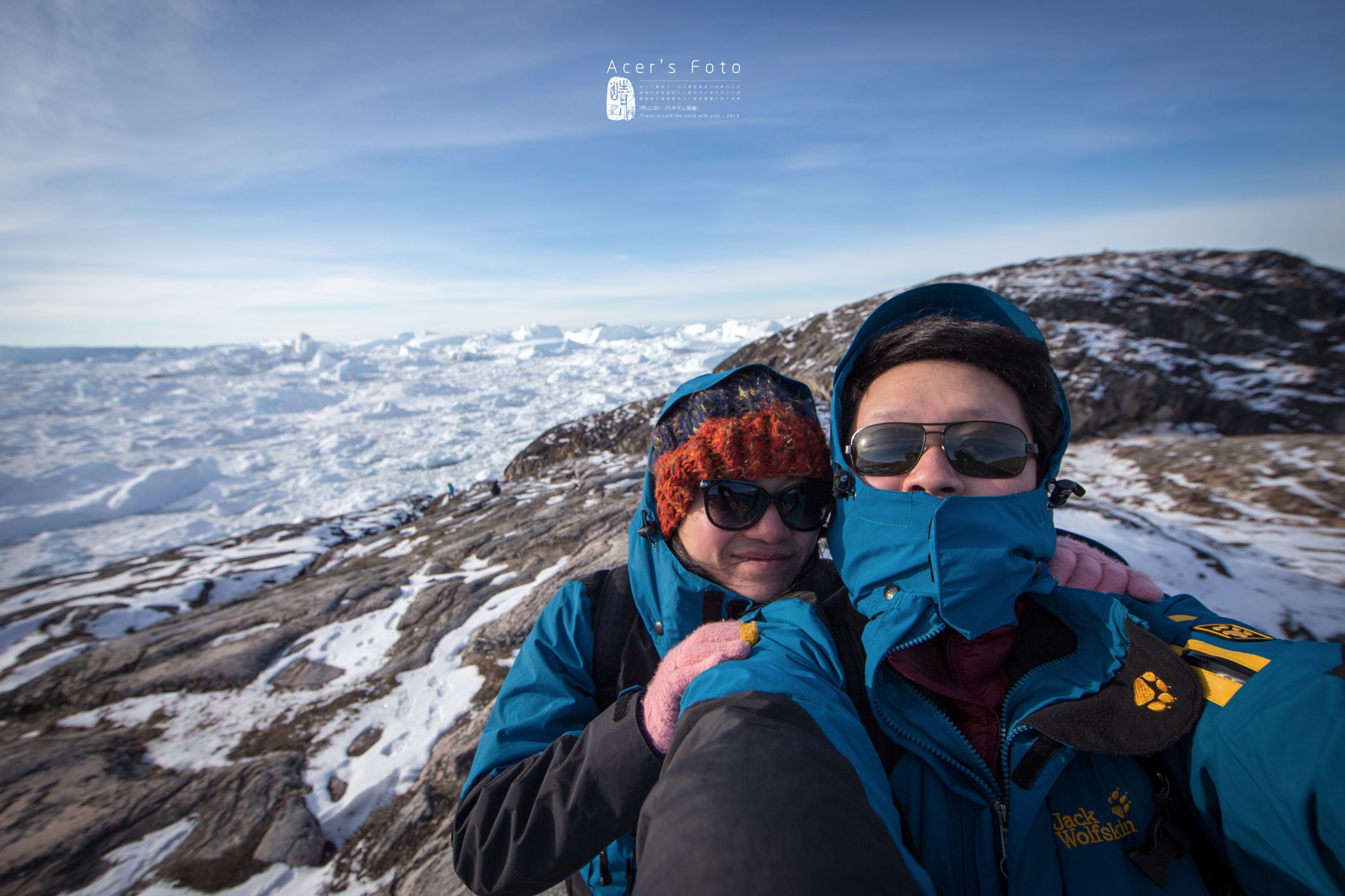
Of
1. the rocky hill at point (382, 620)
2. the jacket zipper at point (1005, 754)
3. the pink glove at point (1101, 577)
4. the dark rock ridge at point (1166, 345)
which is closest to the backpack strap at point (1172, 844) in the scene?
the jacket zipper at point (1005, 754)

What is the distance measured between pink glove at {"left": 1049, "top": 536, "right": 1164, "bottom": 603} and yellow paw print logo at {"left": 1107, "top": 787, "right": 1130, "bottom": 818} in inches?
21.6

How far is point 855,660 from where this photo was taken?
1.49 meters

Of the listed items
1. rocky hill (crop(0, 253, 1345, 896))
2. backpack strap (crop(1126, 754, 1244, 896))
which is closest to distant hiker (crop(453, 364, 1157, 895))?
backpack strap (crop(1126, 754, 1244, 896))

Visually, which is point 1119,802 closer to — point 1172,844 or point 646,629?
point 1172,844

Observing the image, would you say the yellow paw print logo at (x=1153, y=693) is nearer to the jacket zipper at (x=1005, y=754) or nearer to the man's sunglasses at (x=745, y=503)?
the jacket zipper at (x=1005, y=754)

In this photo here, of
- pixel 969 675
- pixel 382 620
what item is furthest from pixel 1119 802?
pixel 382 620

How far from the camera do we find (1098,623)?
53.7 inches

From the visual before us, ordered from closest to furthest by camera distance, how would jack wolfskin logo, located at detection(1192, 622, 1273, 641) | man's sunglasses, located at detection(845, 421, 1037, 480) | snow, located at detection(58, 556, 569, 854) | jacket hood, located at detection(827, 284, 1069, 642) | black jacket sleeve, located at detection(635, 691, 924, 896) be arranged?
black jacket sleeve, located at detection(635, 691, 924, 896), jack wolfskin logo, located at detection(1192, 622, 1273, 641), jacket hood, located at detection(827, 284, 1069, 642), man's sunglasses, located at detection(845, 421, 1037, 480), snow, located at detection(58, 556, 569, 854)

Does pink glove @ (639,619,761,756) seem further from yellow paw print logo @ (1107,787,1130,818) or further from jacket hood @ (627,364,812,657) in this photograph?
yellow paw print logo @ (1107,787,1130,818)

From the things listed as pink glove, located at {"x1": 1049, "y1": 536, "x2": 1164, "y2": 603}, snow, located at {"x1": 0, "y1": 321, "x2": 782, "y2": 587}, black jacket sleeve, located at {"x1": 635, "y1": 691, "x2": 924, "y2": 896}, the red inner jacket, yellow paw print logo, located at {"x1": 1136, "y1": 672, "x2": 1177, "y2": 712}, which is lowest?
snow, located at {"x1": 0, "y1": 321, "x2": 782, "y2": 587}

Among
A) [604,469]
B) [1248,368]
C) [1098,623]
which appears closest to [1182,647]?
[1098,623]

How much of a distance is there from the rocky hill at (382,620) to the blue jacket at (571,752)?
4.79 feet

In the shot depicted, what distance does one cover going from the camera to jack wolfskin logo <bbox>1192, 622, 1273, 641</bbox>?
1.22m

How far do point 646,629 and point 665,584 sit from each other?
0.74ft
